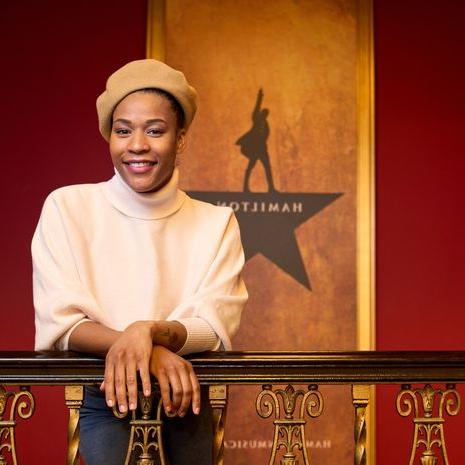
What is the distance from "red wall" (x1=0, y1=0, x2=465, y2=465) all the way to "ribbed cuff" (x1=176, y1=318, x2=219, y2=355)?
246 cm

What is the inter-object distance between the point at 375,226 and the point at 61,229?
8.72 feet

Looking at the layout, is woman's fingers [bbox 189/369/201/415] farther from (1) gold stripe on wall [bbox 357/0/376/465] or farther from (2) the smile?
(1) gold stripe on wall [bbox 357/0/376/465]

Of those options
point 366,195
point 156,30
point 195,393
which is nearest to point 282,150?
point 366,195

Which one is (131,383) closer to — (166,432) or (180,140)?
(166,432)

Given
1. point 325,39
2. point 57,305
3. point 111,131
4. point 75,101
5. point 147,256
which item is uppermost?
point 325,39

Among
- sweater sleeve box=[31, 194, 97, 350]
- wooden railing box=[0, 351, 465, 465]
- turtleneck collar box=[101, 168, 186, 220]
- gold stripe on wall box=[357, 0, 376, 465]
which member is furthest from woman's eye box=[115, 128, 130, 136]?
gold stripe on wall box=[357, 0, 376, 465]

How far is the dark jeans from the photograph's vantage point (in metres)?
2.05

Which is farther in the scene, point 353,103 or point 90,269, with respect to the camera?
point 353,103

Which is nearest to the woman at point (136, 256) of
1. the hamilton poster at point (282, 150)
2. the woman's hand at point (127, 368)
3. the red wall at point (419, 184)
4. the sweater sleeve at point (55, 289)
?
the sweater sleeve at point (55, 289)

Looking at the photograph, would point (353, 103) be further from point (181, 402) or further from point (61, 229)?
point (181, 402)

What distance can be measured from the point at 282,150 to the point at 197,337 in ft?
8.62

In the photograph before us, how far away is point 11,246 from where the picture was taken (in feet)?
14.8

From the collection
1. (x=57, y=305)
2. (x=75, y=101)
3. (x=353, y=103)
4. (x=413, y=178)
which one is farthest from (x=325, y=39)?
(x=57, y=305)

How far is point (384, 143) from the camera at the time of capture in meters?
4.71
